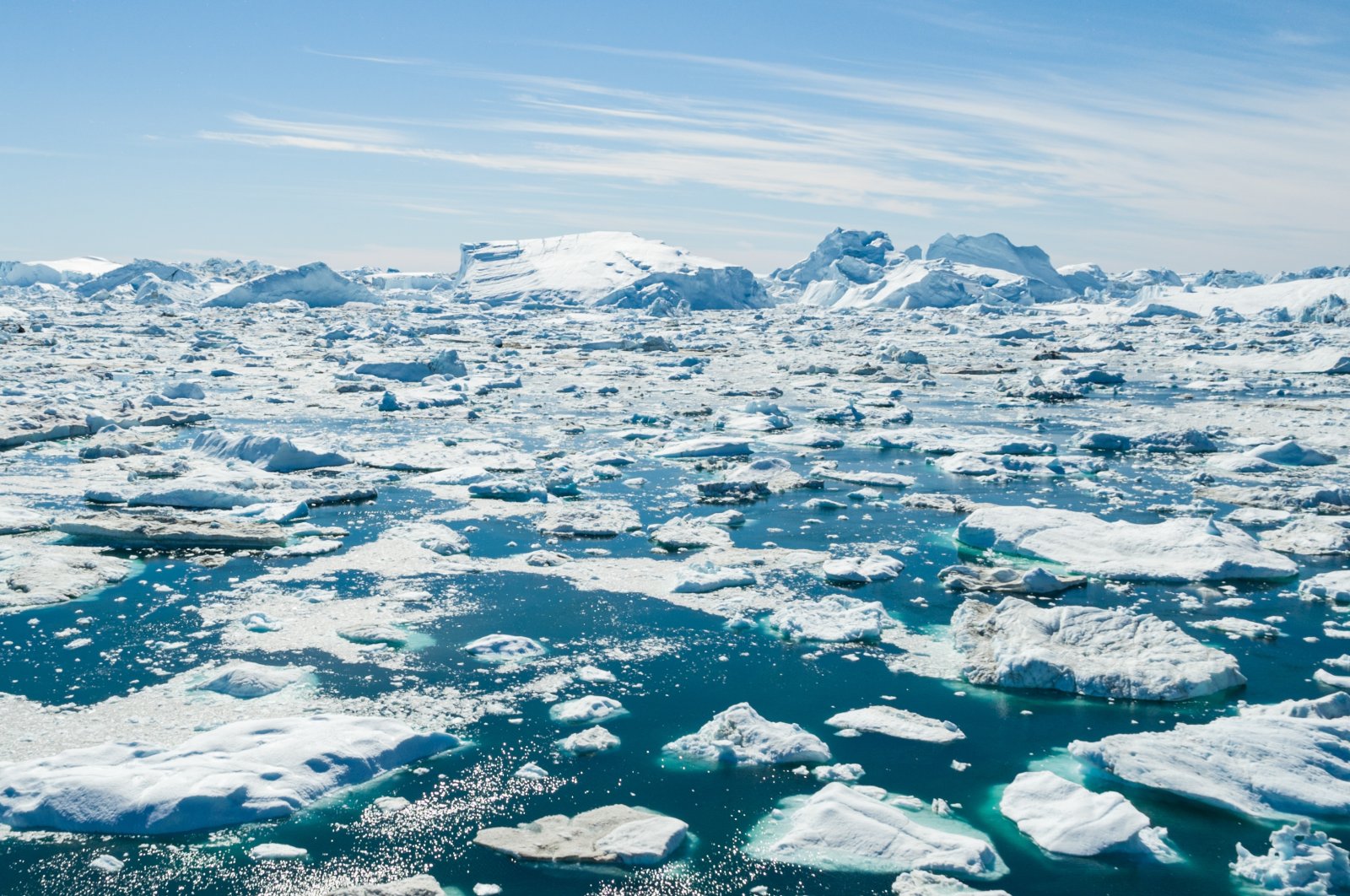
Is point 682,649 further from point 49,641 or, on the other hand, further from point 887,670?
point 49,641

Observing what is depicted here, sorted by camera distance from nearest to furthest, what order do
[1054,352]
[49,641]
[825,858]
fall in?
[825,858], [49,641], [1054,352]

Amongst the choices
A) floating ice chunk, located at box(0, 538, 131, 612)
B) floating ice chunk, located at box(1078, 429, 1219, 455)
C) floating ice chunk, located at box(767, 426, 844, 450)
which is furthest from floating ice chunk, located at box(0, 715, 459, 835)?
floating ice chunk, located at box(1078, 429, 1219, 455)

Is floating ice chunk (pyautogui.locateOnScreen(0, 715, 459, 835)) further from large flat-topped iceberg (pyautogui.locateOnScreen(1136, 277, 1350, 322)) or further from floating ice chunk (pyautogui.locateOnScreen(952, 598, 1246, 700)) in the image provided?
large flat-topped iceberg (pyautogui.locateOnScreen(1136, 277, 1350, 322))

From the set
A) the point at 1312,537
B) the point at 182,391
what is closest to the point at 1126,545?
the point at 1312,537

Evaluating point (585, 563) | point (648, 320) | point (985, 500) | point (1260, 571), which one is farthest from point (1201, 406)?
point (648, 320)

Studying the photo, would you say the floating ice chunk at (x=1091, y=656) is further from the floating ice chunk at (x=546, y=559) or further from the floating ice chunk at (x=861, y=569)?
the floating ice chunk at (x=546, y=559)
